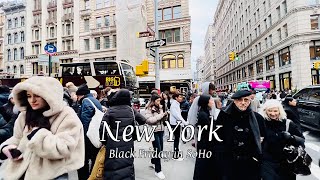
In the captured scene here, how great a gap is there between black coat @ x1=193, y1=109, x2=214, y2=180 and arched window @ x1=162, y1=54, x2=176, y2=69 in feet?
102

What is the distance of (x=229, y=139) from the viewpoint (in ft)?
10.6

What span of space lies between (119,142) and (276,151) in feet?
7.82

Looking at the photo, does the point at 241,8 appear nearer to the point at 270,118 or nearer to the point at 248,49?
the point at 248,49

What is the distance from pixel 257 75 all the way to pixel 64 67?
38.2 m

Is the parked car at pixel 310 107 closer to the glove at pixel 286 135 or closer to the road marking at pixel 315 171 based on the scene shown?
the road marking at pixel 315 171

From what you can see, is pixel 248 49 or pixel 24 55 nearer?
pixel 24 55

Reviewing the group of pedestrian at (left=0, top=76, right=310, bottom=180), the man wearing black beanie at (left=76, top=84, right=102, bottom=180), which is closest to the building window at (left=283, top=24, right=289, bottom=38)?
the group of pedestrian at (left=0, top=76, right=310, bottom=180)

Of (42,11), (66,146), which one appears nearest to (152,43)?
(66,146)

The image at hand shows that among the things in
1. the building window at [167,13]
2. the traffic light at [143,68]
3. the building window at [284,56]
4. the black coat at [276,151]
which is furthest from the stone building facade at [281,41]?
the black coat at [276,151]

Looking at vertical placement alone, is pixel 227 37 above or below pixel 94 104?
Answer: above

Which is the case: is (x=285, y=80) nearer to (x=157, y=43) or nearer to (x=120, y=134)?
(x=157, y=43)

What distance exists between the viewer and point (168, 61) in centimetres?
3559

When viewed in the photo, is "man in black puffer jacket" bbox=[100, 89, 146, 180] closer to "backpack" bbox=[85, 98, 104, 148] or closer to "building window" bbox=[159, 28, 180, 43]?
"backpack" bbox=[85, 98, 104, 148]

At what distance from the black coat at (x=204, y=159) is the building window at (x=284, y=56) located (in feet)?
107
